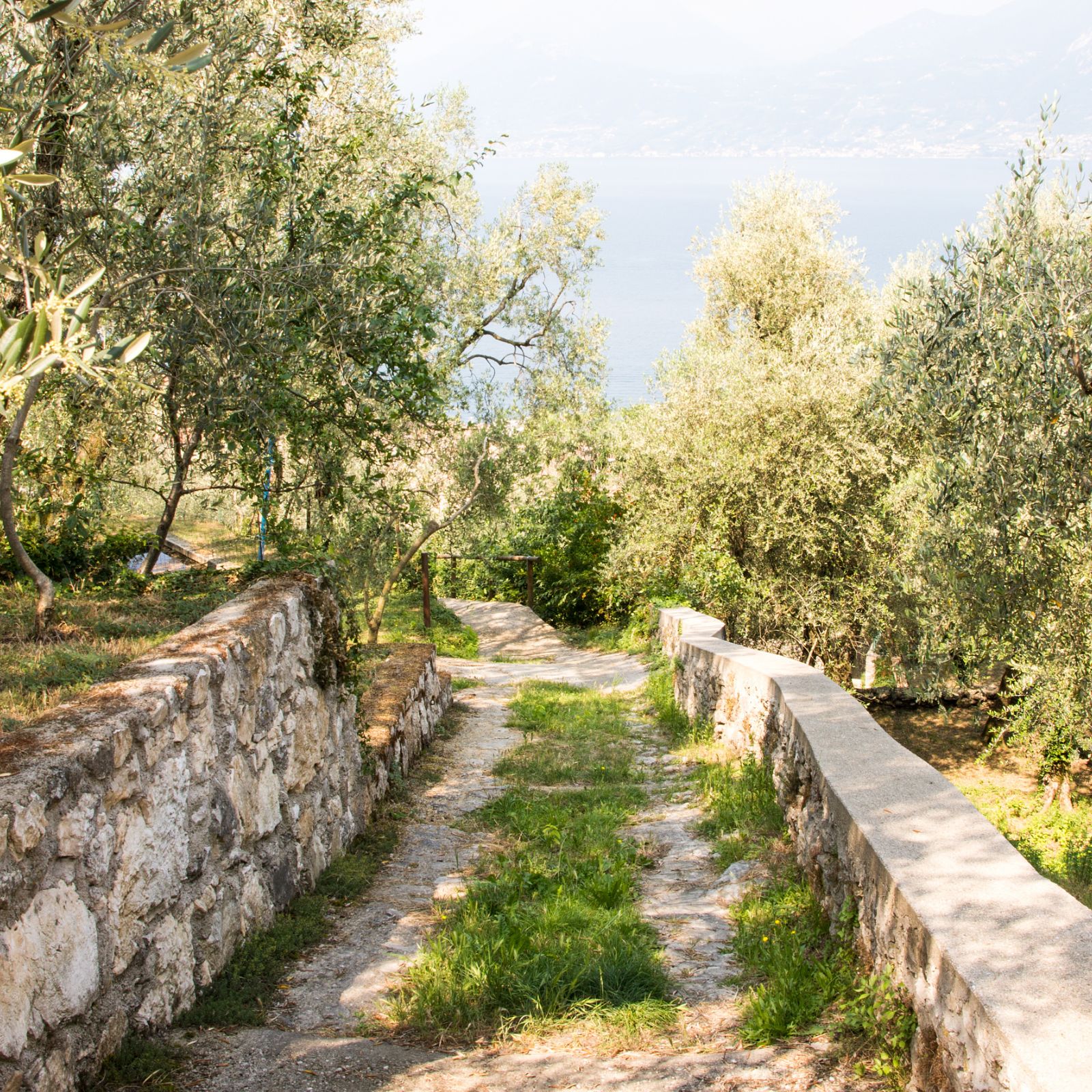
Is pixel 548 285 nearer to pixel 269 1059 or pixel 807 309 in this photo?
pixel 807 309

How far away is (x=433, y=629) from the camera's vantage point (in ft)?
58.5

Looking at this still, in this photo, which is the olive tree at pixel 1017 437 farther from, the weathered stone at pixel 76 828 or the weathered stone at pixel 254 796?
the weathered stone at pixel 76 828

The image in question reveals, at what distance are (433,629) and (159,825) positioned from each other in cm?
1410

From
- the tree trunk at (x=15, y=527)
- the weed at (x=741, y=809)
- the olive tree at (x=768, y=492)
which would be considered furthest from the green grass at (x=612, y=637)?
the tree trunk at (x=15, y=527)

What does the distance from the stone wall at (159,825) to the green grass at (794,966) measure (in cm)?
221

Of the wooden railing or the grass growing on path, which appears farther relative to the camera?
the wooden railing

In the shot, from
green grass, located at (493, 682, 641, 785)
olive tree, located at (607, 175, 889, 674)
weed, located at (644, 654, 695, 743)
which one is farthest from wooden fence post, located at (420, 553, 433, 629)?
weed, located at (644, 654, 695, 743)

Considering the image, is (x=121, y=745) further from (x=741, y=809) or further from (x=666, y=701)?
(x=666, y=701)

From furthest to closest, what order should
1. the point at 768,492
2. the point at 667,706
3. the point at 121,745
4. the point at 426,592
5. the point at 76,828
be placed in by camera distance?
the point at 426,592 → the point at 768,492 → the point at 667,706 → the point at 121,745 → the point at 76,828

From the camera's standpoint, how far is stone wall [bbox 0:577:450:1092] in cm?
293

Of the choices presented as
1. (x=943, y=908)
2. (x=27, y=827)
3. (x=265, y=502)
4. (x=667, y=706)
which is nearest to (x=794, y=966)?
(x=943, y=908)

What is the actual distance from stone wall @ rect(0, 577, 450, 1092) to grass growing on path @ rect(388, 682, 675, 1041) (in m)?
0.91

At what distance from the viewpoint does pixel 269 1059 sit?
11.6 ft

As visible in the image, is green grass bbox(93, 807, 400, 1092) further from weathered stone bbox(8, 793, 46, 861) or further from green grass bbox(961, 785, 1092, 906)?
green grass bbox(961, 785, 1092, 906)
